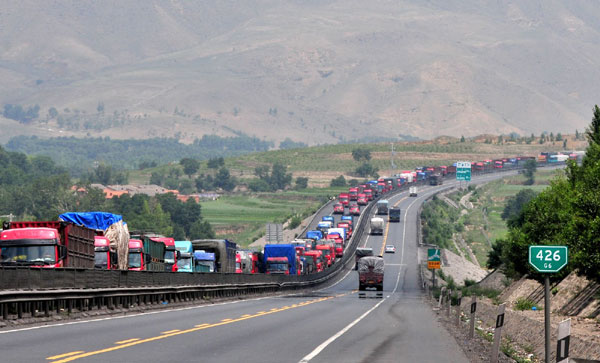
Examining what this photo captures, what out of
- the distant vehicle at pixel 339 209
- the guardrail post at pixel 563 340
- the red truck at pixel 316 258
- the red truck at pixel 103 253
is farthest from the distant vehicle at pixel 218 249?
the distant vehicle at pixel 339 209

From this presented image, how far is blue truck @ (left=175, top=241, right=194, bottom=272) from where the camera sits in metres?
66.8

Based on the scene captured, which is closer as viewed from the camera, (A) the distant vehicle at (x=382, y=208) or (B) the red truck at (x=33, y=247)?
(B) the red truck at (x=33, y=247)

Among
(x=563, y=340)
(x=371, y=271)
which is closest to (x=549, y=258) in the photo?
(x=563, y=340)

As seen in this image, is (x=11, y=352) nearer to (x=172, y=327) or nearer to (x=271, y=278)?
(x=172, y=327)

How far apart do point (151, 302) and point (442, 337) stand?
16031mm

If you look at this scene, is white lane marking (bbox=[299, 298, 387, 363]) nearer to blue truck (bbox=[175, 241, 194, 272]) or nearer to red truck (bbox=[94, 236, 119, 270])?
red truck (bbox=[94, 236, 119, 270])

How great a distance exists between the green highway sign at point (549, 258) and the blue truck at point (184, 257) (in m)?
47.1

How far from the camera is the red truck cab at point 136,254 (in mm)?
55419

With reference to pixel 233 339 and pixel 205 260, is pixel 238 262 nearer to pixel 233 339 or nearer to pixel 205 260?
pixel 205 260

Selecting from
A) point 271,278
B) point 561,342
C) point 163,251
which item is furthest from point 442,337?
point 271,278

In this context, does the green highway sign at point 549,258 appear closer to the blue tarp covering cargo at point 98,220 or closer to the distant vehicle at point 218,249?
the blue tarp covering cargo at point 98,220

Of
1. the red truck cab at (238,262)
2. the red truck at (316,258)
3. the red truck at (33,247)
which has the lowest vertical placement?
the red truck at (316,258)

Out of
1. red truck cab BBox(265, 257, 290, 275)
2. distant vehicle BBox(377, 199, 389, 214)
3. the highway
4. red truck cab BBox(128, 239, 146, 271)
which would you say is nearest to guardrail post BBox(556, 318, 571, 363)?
the highway

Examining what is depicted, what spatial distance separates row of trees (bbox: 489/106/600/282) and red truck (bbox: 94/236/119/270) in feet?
64.8
